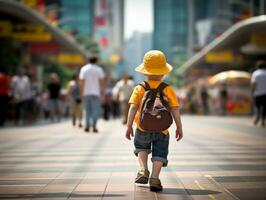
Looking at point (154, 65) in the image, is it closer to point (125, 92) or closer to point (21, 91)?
point (125, 92)

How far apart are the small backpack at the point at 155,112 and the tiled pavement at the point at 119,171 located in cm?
57

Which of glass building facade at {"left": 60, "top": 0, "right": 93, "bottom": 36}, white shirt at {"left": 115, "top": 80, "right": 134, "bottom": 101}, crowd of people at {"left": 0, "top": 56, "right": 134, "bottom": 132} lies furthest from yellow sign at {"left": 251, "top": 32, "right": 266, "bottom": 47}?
glass building facade at {"left": 60, "top": 0, "right": 93, "bottom": 36}

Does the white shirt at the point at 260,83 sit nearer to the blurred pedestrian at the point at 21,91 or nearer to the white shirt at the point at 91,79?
the white shirt at the point at 91,79

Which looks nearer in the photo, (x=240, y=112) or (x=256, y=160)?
(x=256, y=160)

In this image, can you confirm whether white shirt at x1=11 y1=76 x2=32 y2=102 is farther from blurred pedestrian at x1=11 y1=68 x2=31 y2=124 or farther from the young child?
the young child

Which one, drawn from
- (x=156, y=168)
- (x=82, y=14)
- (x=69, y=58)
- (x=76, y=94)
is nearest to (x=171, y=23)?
(x=82, y=14)

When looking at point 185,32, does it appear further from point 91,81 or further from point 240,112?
point 91,81

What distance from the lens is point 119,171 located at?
6.94 metres

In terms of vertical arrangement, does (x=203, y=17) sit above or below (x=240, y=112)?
above

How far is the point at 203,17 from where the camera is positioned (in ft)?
575

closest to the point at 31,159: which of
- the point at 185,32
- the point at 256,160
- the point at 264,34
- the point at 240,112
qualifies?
the point at 256,160

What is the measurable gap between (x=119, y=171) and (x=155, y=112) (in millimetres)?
1663

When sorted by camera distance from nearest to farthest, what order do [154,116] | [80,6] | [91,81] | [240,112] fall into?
[154,116]
[91,81]
[240,112]
[80,6]

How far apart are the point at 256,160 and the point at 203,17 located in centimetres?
16989
